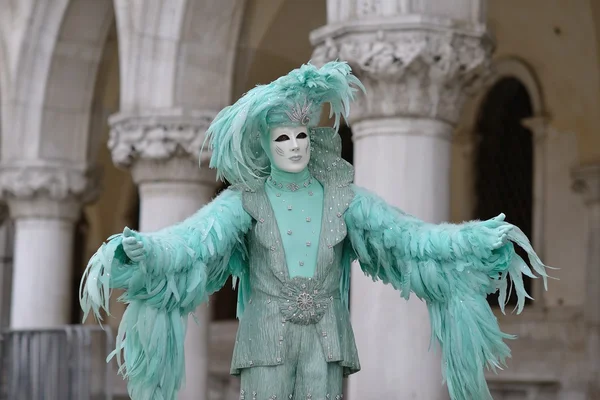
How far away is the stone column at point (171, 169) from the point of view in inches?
349

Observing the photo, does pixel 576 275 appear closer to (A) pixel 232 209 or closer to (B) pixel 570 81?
(B) pixel 570 81

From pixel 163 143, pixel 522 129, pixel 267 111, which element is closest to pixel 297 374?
pixel 267 111

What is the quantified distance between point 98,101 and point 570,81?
12.4 ft

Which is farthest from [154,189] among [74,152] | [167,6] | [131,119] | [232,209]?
[232,209]

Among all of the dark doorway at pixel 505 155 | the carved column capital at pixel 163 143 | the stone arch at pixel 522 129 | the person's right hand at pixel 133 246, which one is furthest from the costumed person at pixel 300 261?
the dark doorway at pixel 505 155

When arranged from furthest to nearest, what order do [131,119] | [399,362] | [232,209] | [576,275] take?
[576,275] < [131,119] < [399,362] < [232,209]

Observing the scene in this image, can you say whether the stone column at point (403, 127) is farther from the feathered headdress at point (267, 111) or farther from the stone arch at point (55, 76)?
the stone arch at point (55, 76)

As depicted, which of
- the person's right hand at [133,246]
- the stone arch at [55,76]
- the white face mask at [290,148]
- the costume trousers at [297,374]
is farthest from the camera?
the stone arch at [55,76]

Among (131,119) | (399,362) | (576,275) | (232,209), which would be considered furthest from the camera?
(576,275)

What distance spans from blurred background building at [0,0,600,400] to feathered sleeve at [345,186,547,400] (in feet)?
7.27

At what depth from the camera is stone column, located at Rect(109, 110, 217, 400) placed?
8.88m

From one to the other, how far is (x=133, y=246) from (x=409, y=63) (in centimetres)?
311

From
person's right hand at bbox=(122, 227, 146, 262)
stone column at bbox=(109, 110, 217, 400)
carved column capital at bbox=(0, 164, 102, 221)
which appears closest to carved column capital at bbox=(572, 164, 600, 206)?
stone column at bbox=(109, 110, 217, 400)

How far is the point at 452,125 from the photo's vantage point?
279 inches
